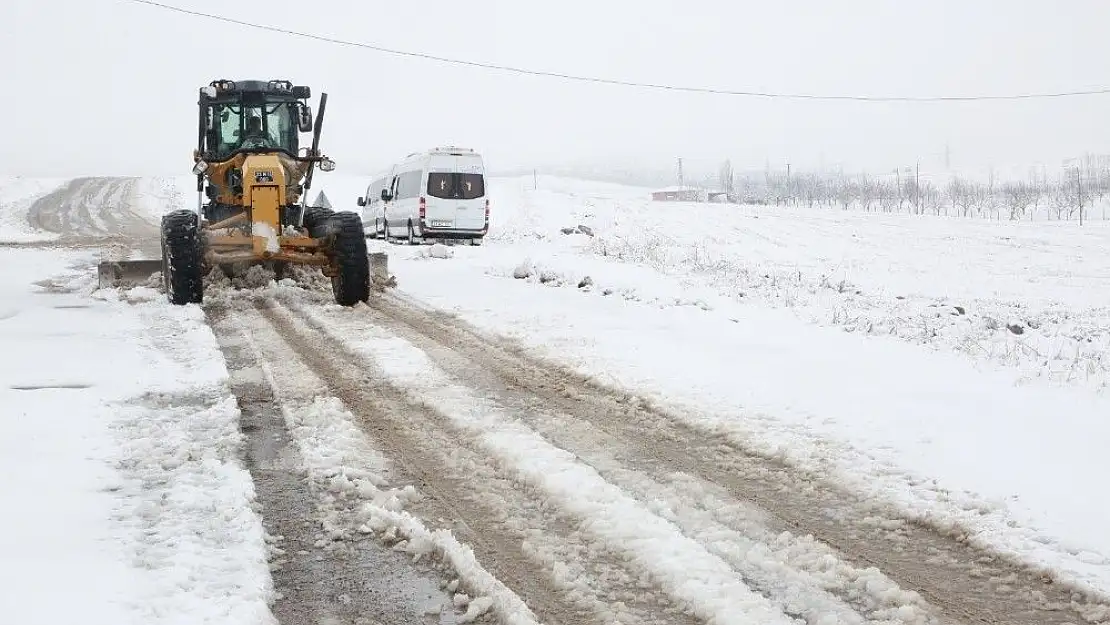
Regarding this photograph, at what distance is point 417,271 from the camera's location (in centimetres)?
1523

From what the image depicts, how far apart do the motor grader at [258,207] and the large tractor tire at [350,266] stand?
1 cm

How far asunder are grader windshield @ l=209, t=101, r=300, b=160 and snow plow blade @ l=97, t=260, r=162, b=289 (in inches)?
73.0

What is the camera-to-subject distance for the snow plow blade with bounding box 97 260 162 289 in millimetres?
12156

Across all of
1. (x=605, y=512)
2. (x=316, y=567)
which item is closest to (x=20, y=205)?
(x=316, y=567)

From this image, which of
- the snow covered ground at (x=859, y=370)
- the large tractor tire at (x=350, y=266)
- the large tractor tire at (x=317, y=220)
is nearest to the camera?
the snow covered ground at (x=859, y=370)

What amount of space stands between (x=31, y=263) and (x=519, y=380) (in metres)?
14.4

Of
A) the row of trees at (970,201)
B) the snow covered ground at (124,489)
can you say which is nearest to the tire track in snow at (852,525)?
→ the snow covered ground at (124,489)

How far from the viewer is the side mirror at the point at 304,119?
A: 12125 millimetres

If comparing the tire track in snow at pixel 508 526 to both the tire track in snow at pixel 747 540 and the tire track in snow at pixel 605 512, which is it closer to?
the tire track in snow at pixel 605 512

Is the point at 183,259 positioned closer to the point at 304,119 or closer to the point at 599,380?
the point at 304,119

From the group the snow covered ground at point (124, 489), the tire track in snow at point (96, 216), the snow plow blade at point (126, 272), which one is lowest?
the snow covered ground at point (124, 489)

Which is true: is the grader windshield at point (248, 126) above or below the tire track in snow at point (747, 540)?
above

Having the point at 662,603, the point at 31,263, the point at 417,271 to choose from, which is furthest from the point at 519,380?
the point at 31,263

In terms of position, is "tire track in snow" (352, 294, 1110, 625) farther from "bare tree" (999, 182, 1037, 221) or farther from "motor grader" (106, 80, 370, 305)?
"bare tree" (999, 182, 1037, 221)
